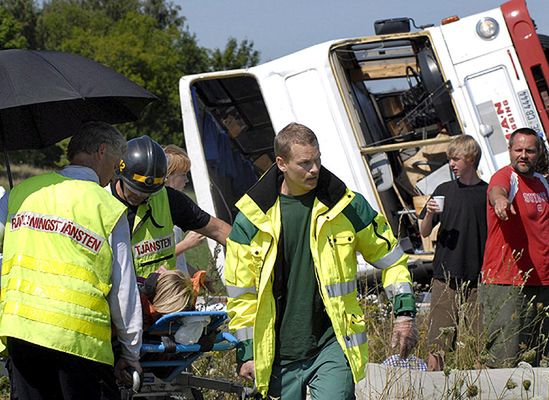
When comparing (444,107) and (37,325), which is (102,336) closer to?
(37,325)

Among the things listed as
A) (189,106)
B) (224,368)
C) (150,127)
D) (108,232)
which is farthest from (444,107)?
(150,127)

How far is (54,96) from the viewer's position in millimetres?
4680

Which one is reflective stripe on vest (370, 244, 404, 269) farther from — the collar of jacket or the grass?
the grass

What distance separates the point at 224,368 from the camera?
6730 mm

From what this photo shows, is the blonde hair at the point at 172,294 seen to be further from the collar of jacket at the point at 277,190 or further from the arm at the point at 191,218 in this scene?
the arm at the point at 191,218

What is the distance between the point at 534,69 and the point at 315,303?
530cm

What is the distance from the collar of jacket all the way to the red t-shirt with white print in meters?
2.29

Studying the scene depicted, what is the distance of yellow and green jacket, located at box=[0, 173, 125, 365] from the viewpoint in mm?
4270

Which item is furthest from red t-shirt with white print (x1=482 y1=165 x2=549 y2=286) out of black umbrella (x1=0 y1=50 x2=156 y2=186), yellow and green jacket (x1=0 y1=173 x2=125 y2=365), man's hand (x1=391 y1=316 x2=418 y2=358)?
yellow and green jacket (x1=0 y1=173 x2=125 y2=365)

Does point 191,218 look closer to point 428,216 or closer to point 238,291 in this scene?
point 238,291

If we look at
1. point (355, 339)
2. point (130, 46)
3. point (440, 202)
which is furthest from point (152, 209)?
point (130, 46)

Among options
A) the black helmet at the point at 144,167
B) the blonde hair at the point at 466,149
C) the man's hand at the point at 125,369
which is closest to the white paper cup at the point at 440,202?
the blonde hair at the point at 466,149

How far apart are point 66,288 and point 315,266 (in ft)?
A: 3.70

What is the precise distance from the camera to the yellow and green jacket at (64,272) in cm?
427
